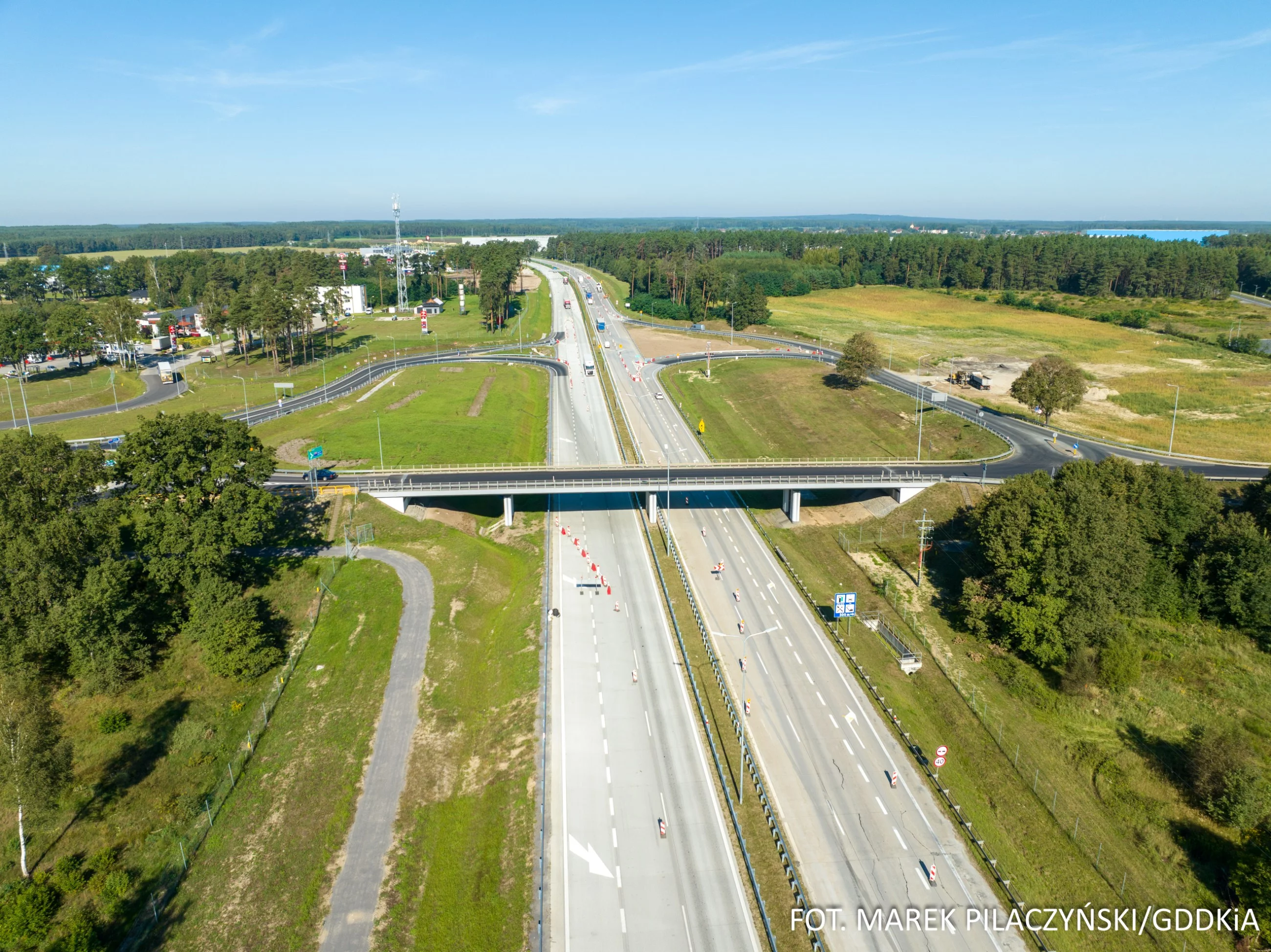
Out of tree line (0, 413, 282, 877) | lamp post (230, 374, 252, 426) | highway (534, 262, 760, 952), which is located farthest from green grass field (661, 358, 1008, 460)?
lamp post (230, 374, 252, 426)

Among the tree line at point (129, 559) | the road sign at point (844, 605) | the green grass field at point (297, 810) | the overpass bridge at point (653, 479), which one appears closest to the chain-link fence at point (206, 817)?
the green grass field at point (297, 810)

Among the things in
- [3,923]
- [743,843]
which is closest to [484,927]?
[743,843]

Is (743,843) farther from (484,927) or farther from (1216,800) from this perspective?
(1216,800)

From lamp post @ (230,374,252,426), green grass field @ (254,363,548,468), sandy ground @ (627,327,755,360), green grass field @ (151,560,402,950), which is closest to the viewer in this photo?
green grass field @ (151,560,402,950)

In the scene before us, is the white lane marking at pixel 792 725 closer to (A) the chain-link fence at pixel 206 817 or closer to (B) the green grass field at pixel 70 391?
(A) the chain-link fence at pixel 206 817

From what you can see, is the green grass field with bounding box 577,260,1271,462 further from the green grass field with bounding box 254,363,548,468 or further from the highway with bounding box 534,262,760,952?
the highway with bounding box 534,262,760,952

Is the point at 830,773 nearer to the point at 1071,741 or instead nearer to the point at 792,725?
the point at 792,725

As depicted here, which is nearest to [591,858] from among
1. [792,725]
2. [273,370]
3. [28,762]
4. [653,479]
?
[792,725]

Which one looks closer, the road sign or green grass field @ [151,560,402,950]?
green grass field @ [151,560,402,950]
